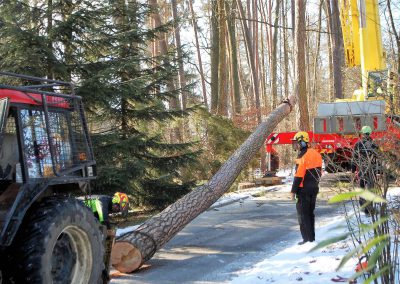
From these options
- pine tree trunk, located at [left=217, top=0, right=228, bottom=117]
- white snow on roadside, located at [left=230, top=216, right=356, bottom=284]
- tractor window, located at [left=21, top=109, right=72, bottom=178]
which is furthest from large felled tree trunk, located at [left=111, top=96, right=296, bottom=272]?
pine tree trunk, located at [left=217, top=0, right=228, bottom=117]

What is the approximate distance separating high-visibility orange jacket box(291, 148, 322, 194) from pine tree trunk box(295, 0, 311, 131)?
9544mm

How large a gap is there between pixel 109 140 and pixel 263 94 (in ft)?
87.5

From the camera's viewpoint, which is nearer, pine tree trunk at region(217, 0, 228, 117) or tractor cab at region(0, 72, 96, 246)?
tractor cab at region(0, 72, 96, 246)

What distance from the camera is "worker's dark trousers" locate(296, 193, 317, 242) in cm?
775

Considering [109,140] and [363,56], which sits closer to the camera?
[109,140]

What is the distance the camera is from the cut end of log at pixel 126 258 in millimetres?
7148

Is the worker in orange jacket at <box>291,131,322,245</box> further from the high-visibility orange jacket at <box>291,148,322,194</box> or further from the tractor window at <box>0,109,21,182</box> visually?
the tractor window at <box>0,109,21,182</box>

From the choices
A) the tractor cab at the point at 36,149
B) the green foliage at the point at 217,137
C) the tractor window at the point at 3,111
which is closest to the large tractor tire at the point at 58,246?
the tractor cab at the point at 36,149

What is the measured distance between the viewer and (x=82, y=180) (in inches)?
232

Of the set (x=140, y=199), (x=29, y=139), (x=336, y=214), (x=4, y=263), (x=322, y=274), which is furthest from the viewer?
(x=140, y=199)

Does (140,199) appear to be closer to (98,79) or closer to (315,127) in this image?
(98,79)

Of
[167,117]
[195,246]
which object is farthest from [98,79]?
[195,246]

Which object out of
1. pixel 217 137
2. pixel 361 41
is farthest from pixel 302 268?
pixel 217 137

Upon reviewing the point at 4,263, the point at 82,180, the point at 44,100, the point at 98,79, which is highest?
the point at 98,79
